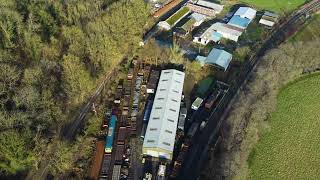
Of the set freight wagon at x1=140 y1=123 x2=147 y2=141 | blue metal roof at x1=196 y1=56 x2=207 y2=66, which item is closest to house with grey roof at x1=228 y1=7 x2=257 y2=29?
blue metal roof at x1=196 y1=56 x2=207 y2=66

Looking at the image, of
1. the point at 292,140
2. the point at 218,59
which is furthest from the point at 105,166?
the point at 218,59

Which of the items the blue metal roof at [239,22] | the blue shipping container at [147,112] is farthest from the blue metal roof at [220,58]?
the blue shipping container at [147,112]

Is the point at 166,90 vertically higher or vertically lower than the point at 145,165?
higher

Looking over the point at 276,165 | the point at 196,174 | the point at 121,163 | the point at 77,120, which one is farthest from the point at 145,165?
the point at 276,165

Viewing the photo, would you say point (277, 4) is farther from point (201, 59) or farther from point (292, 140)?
point (292, 140)

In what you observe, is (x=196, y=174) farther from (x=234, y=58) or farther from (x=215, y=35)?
(x=215, y=35)

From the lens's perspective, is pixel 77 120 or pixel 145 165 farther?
pixel 77 120
